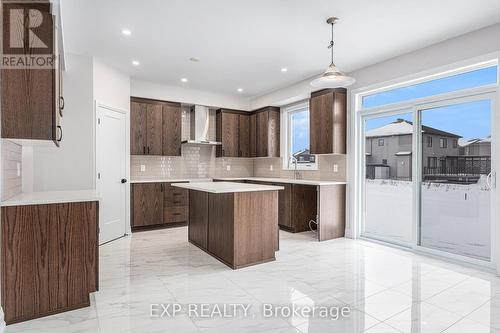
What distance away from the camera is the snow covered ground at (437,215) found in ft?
11.8

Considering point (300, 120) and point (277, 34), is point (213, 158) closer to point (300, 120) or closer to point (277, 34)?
point (300, 120)

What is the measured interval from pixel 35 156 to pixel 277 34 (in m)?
3.58

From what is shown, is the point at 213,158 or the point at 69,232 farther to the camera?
the point at 213,158

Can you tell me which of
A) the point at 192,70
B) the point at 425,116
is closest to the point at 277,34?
the point at 192,70

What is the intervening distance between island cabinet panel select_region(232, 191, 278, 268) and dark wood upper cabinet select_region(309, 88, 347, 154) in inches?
69.9

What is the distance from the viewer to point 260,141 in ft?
22.0

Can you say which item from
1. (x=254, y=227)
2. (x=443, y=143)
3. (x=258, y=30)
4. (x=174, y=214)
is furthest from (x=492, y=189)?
(x=174, y=214)

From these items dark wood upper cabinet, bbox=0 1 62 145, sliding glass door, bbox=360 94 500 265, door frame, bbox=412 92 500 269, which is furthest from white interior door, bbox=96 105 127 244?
door frame, bbox=412 92 500 269

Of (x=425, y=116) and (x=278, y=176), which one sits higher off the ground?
(x=425, y=116)

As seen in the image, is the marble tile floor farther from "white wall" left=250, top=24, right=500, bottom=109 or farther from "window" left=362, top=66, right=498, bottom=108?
"white wall" left=250, top=24, right=500, bottom=109

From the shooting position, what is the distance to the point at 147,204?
17.5 ft

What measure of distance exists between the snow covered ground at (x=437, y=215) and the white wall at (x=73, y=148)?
4477mm

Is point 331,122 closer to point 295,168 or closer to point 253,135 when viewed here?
point 295,168
